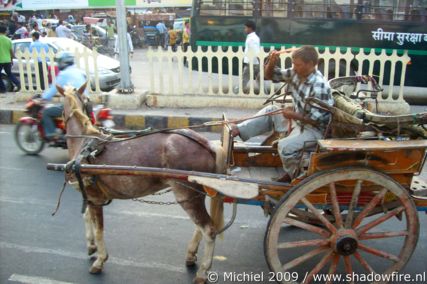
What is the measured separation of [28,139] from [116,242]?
3.46 meters

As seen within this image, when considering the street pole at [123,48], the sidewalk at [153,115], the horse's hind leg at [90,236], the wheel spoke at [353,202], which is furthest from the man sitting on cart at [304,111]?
the street pole at [123,48]

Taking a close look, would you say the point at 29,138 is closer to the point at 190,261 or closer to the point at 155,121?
the point at 155,121

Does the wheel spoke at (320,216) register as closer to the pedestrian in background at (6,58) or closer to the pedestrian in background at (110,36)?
the pedestrian in background at (6,58)

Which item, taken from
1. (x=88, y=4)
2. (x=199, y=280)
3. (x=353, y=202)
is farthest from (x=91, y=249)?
(x=88, y=4)

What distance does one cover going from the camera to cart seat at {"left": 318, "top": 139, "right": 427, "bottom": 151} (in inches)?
115

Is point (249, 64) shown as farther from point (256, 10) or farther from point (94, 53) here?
point (94, 53)

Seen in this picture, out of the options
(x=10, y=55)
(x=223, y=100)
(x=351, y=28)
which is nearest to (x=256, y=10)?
(x=351, y=28)

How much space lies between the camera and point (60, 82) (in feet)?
20.3

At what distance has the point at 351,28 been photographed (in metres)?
10.6

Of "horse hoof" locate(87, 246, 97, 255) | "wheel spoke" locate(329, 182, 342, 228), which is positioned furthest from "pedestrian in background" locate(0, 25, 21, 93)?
"wheel spoke" locate(329, 182, 342, 228)

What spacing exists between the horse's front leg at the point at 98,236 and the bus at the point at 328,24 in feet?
27.2

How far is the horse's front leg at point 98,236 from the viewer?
148 inches

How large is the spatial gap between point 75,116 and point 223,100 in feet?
18.9

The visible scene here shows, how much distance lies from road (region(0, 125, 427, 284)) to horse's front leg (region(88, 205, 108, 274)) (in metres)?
0.08
